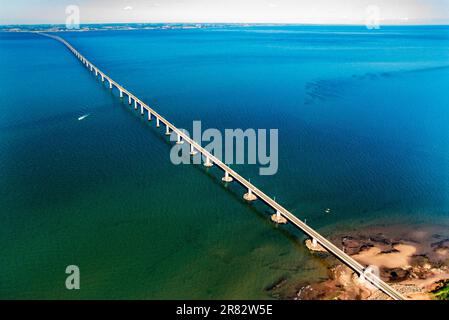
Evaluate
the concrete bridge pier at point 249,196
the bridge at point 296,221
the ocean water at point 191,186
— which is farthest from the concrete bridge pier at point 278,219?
the concrete bridge pier at point 249,196

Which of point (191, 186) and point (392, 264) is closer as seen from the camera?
point (392, 264)

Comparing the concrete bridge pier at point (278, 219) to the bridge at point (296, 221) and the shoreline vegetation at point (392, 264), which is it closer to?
the bridge at point (296, 221)

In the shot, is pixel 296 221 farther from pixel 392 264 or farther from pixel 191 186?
pixel 191 186

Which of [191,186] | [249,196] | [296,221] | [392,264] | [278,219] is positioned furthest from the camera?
[191,186]

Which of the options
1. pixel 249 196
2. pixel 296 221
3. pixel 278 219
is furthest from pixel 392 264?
pixel 249 196

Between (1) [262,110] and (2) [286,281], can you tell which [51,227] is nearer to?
(2) [286,281]

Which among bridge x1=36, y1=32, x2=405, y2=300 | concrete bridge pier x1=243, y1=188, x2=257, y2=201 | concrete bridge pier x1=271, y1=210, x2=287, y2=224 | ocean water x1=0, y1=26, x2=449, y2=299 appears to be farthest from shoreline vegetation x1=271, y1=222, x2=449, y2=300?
concrete bridge pier x1=243, y1=188, x2=257, y2=201
